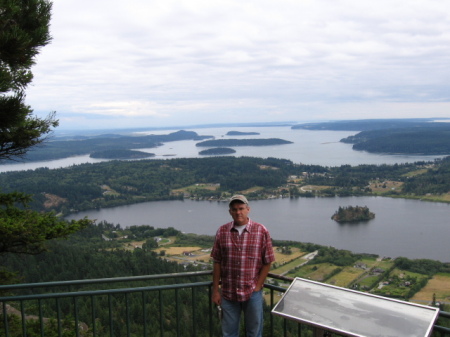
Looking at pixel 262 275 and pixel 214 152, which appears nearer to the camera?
pixel 262 275

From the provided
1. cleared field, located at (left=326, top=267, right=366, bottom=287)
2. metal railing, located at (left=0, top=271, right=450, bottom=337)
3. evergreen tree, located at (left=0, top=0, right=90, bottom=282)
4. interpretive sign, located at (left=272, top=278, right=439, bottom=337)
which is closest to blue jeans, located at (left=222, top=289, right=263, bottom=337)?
metal railing, located at (left=0, top=271, right=450, bottom=337)

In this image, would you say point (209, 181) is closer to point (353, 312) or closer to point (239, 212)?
point (239, 212)

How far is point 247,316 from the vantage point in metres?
2.69

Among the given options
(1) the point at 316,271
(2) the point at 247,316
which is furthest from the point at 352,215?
(2) the point at 247,316

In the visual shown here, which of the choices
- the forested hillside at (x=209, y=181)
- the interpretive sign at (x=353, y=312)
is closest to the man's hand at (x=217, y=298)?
the interpretive sign at (x=353, y=312)

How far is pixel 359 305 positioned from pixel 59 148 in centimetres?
10294

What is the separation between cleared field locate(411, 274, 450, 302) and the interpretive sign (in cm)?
1743

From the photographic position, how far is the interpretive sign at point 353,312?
2.06 meters

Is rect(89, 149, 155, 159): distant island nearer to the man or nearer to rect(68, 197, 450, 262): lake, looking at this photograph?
rect(68, 197, 450, 262): lake

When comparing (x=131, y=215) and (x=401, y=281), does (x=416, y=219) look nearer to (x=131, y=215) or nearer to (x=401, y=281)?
(x=401, y=281)

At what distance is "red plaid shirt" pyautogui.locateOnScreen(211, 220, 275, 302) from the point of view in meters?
2.59

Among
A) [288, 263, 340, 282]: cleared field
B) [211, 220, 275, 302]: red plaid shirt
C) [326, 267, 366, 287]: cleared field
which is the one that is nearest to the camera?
[211, 220, 275, 302]: red plaid shirt

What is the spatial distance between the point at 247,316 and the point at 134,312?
25.6ft

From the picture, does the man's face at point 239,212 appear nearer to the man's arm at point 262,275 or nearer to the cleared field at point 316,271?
the man's arm at point 262,275
